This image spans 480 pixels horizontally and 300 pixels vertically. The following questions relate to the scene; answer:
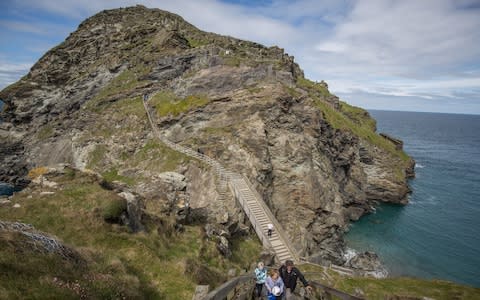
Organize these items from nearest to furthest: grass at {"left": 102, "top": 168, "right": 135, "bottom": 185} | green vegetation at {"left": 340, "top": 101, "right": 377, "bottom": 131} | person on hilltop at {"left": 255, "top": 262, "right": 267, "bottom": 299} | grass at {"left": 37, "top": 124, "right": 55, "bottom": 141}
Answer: person on hilltop at {"left": 255, "top": 262, "right": 267, "bottom": 299}, grass at {"left": 102, "top": 168, "right": 135, "bottom": 185}, grass at {"left": 37, "top": 124, "right": 55, "bottom": 141}, green vegetation at {"left": 340, "top": 101, "right": 377, "bottom": 131}

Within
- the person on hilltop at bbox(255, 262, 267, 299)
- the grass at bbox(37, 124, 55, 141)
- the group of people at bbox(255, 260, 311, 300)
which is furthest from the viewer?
the grass at bbox(37, 124, 55, 141)

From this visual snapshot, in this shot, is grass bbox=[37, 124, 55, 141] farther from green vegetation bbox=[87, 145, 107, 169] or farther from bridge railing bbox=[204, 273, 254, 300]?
bridge railing bbox=[204, 273, 254, 300]

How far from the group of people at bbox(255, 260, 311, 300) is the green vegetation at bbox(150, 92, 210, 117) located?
37.9 m

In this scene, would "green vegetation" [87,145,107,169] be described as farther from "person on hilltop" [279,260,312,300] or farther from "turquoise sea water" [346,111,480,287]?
"turquoise sea water" [346,111,480,287]

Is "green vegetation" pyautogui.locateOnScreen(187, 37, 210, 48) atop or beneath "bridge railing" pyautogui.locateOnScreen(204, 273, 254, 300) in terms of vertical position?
atop

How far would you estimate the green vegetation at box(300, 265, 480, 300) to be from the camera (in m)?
19.8

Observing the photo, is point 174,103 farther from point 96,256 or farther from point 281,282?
point 281,282

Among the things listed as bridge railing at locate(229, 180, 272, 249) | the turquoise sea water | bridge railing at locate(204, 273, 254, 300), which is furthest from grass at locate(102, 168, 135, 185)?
the turquoise sea water

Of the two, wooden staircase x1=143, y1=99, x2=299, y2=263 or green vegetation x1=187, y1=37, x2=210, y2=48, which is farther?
green vegetation x1=187, y1=37, x2=210, y2=48

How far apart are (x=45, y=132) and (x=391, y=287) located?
73.8m

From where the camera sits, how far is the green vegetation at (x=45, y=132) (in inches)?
2392

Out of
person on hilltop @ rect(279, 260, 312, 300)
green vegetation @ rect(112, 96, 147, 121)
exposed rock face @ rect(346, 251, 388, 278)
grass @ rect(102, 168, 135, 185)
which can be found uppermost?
green vegetation @ rect(112, 96, 147, 121)

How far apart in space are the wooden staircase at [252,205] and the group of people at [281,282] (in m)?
15.0

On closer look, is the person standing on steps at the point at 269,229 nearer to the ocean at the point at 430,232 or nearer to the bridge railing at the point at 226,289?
the bridge railing at the point at 226,289
